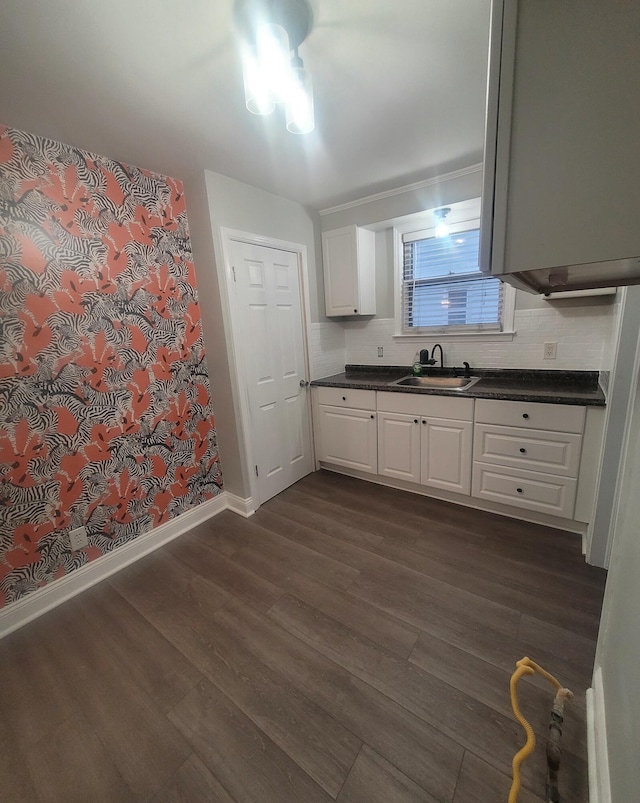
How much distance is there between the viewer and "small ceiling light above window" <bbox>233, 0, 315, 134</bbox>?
3.51ft

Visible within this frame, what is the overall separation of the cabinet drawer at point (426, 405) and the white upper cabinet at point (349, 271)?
892mm

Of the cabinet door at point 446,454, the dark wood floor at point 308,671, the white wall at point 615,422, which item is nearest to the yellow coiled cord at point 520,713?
the dark wood floor at point 308,671

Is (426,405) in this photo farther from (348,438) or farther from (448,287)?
(448,287)

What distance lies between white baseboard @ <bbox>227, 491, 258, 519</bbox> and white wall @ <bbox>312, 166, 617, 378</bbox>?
1.35 m

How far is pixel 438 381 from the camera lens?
9.53ft

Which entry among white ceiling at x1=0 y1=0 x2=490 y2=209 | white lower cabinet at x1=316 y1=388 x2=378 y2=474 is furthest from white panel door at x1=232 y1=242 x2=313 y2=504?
white ceiling at x1=0 y1=0 x2=490 y2=209

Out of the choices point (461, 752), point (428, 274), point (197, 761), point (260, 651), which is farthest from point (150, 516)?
point (428, 274)

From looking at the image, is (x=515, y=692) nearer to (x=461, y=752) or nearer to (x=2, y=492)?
(x=461, y=752)

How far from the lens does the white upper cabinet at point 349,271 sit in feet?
9.64

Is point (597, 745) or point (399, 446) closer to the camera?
point (597, 745)

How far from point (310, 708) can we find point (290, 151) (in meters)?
2.67

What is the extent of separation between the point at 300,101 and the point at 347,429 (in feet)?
7.26

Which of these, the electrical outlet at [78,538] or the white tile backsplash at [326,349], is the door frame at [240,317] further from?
the electrical outlet at [78,538]

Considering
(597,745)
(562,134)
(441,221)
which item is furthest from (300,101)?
(597,745)
